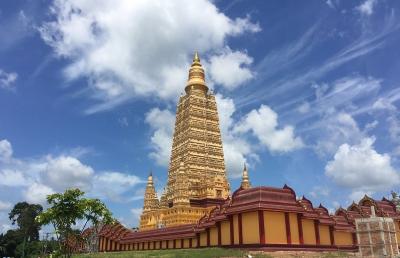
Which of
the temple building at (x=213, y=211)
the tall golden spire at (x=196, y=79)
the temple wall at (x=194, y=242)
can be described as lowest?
the temple wall at (x=194, y=242)

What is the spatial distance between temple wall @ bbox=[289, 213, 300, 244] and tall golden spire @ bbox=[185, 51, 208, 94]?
166ft

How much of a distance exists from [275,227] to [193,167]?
1655 inches

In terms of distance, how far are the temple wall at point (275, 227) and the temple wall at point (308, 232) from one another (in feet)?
9.26

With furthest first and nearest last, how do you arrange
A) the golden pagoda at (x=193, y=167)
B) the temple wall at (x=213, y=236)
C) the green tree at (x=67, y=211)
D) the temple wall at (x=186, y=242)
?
the golden pagoda at (x=193, y=167) < the temple wall at (x=186, y=242) < the temple wall at (x=213, y=236) < the green tree at (x=67, y=211)

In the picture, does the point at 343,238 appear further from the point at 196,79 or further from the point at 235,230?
the point at 196,79

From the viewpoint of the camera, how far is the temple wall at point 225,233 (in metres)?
35.3

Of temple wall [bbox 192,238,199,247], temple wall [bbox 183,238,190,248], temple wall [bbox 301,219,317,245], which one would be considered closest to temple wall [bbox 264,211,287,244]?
temple wall [bbox 301,219,317,245]

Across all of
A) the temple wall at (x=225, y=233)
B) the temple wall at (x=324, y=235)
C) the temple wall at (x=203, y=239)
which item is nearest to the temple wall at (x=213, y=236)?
the temple wall at (x=225, y=233)

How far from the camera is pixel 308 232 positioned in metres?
34.9

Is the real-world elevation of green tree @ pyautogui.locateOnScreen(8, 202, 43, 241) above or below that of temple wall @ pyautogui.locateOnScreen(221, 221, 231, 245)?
above

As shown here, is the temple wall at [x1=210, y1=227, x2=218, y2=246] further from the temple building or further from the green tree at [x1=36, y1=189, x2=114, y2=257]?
the green tree at [x1=36, y1=189, x2=114, y2=257]

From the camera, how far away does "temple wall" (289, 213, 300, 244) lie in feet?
109

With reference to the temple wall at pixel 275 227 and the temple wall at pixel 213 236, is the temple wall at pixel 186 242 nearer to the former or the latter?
the temple wall at pixel 213 236

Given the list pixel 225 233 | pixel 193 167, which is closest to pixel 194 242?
pixel 225 233
